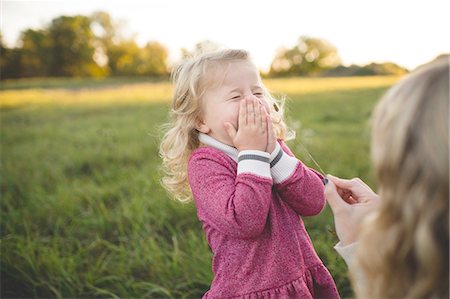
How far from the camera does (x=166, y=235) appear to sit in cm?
331

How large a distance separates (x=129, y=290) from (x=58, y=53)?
41441 mm

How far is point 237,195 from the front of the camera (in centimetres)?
152

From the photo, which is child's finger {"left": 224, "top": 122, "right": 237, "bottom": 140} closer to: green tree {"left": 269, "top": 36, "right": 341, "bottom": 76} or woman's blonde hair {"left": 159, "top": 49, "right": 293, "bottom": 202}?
woman's blonde hair {"left": 159, "top": 49, "right": 293, "bottom": 202}

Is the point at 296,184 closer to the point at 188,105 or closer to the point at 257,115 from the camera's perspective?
the point at 257,115

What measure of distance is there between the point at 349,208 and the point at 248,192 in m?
0.34

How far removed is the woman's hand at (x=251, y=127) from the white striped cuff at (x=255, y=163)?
31 millimetres

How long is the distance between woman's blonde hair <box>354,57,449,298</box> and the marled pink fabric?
55 centimetres

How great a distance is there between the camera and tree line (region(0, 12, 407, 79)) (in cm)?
3578

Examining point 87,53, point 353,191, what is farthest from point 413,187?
point 87,53

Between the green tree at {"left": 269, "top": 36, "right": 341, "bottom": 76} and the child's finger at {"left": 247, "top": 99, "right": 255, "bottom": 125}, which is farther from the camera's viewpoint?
the green tree at {"left": 269, "top": 36, "right": 341, "bottom": 76}

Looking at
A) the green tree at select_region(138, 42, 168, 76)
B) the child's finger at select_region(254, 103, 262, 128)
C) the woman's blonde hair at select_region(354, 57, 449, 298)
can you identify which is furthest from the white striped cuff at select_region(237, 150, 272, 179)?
the green tree at select_region(138, 42, 168, 76)

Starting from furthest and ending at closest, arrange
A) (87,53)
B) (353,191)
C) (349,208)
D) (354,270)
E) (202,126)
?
(87,53) < (202,126) < (353,191) < (349,208) < (354,270)

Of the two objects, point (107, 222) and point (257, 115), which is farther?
point (107, 222)

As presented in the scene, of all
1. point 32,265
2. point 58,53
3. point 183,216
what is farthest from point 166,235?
point 58,53
